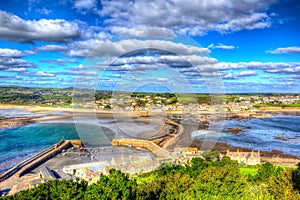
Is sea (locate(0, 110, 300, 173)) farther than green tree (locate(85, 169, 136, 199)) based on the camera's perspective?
Yes

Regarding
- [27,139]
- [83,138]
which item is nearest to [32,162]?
[83,138]

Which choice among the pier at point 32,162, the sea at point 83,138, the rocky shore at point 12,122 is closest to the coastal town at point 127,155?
the pier at point 32,162

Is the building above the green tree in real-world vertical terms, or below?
below

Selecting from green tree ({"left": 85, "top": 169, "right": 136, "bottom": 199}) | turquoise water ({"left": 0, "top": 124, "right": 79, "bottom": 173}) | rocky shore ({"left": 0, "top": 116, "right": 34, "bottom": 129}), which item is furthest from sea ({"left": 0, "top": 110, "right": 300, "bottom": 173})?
green tree ({"left": 85, "top": 169, "right": 136, "bottom": 199})

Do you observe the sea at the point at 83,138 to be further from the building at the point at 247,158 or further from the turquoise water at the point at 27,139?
the building at the point at 247,158

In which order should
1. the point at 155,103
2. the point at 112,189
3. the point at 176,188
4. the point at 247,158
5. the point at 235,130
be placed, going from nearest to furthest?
the point at 112,189 < the point at 176,188 < the point at 247,158 < the point at 155,103 < the point at 235,130

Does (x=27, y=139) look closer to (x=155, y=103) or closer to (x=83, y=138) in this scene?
(x=83, y=138)

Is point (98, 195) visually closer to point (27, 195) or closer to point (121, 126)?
point (27, 195)

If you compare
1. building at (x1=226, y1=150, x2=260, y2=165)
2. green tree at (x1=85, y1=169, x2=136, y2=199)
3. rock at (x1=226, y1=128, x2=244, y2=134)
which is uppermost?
green tree at (x1=85, y1=169, x2=136, y2=199)

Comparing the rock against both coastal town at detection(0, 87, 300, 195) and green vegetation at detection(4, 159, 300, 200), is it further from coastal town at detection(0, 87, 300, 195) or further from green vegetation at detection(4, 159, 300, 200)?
→ green vegetation at detection(4, 159, 300, 200)
